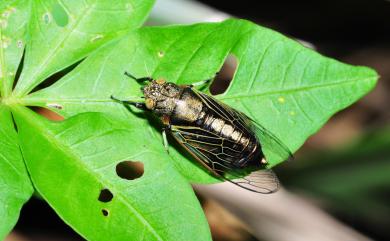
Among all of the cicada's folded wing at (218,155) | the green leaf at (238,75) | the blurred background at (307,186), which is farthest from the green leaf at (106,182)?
the blurred background at (307,186)

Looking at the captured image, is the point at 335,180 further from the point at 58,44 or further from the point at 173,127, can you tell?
the point at 58,44

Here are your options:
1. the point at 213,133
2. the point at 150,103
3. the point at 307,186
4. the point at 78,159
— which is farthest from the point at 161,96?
the point at 307,186

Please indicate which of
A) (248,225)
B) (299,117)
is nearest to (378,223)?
(248,225)

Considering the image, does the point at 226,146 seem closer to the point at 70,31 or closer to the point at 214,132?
the point at 214,132

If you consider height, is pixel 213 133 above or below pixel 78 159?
below

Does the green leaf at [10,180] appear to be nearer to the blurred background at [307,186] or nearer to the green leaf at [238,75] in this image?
the green leaf at [238,75]
